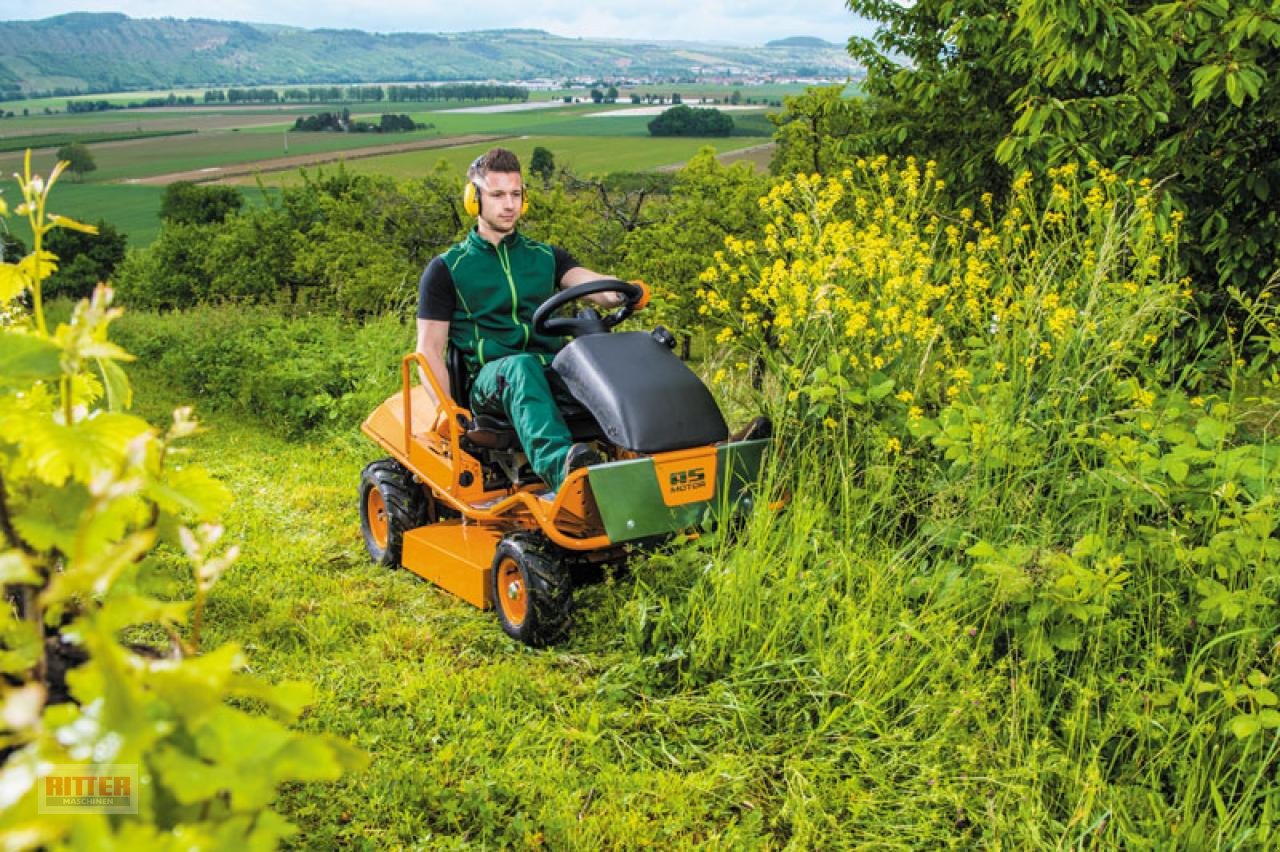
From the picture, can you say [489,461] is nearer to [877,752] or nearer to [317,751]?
[877,752]

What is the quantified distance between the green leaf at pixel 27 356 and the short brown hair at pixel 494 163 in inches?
135

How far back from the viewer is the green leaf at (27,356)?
108 cm

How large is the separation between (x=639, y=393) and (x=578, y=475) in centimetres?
39

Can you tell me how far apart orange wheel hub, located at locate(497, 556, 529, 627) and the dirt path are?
5045cm

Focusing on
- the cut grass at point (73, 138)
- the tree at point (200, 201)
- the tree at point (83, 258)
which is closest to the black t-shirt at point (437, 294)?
the tree at point (83, 258)

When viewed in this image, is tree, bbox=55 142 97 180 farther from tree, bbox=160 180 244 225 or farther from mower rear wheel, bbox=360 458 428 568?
mower rear wheel, bbox=360 458 428 568

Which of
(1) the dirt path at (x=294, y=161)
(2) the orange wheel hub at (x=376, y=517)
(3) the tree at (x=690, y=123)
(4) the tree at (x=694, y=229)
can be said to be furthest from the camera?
(3) the tree at (x=690, y=123)

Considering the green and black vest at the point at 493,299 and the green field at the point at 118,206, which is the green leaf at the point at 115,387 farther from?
the green field at the point at 118,206

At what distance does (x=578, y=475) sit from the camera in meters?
3.54

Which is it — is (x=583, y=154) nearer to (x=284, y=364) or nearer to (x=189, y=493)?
(x=284, y=364)

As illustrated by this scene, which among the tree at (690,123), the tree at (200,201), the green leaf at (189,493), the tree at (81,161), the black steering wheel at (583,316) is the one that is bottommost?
the tree at (200,201)

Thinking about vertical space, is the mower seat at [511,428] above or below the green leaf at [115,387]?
below

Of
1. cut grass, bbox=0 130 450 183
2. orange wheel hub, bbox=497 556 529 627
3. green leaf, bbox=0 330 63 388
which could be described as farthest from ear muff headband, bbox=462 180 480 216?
cut grass, bbox=0 130 450 183

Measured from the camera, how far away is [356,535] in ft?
17.1
